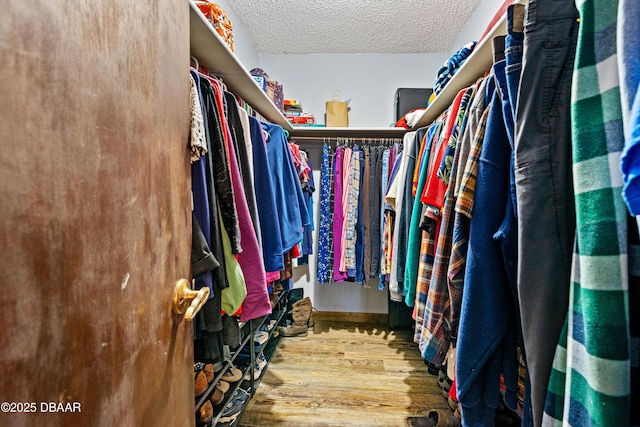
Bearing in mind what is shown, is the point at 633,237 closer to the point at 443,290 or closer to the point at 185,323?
the point at 443,290

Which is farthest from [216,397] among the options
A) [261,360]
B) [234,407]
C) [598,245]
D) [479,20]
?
[479,20]

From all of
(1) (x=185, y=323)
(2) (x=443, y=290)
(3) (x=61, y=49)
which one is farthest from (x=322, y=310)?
(3) (x=61, y=49)

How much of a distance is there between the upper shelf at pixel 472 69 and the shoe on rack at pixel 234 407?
6.00 ft

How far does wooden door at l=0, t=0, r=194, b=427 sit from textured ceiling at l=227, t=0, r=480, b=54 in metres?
1.59

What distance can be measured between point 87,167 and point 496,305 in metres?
0.82

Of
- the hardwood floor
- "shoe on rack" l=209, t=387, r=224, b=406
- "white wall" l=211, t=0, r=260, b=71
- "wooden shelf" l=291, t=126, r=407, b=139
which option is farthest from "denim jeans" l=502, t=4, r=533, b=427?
"white wall" l=211, t=0, r=260, b=71

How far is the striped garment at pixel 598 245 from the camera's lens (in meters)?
0.33

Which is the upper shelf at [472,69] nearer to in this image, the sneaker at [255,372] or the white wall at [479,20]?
the white wall at [479,20]

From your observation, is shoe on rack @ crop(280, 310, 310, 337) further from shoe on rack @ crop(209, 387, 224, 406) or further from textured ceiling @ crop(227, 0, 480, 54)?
textured ceiling @ crop(227, 0, 480, 54)

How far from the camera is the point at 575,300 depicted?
0.40m

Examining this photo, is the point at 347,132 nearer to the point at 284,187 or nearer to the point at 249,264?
the point at 284,187

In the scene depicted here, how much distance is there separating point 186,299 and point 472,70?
134cm

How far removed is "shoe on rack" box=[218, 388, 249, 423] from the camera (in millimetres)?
1258

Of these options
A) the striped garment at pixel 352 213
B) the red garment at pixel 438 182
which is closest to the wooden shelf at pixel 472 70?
the red garment at pixel 438 182
